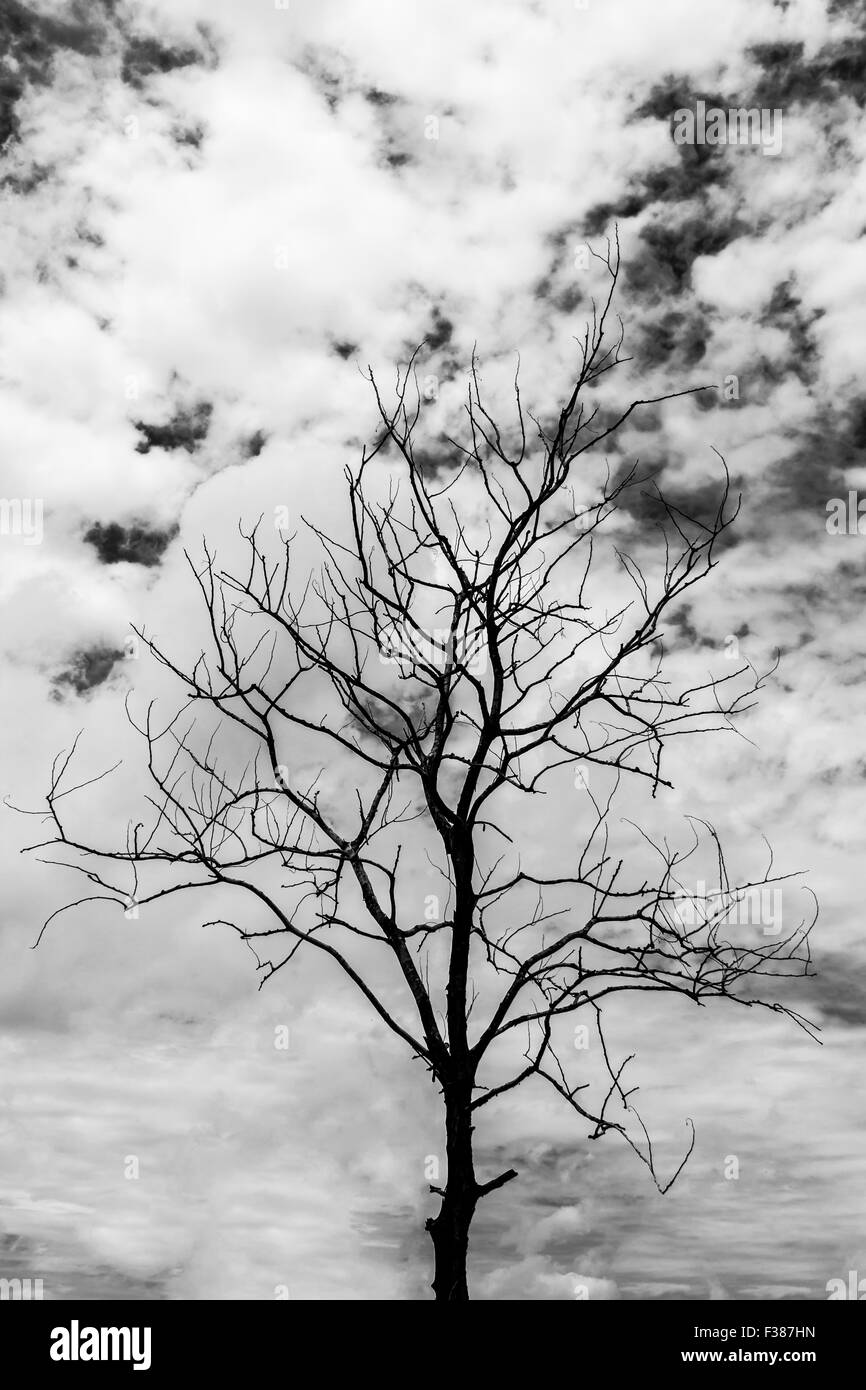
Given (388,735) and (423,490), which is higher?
(423,490)

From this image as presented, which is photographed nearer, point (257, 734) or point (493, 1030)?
point (493, 1030)

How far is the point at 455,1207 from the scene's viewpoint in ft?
17.2

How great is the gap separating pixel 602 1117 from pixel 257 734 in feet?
9.57

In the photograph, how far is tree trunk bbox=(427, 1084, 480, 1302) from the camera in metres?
A: 5.18

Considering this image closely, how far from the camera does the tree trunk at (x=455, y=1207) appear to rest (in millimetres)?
5180
